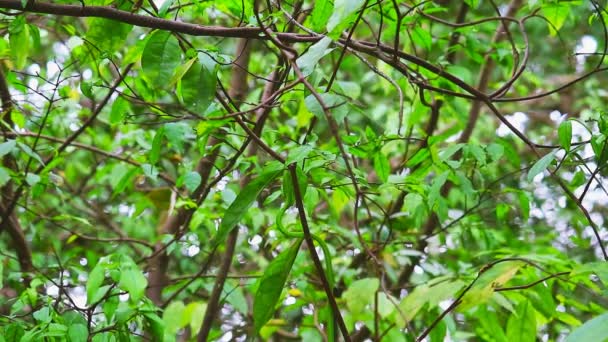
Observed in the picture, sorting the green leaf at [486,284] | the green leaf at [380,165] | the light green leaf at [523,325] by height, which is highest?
the green leaf at [380,165]

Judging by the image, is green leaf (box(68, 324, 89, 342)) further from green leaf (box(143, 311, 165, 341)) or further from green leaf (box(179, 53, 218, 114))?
green leaf (box(179, 53, 218, 114))

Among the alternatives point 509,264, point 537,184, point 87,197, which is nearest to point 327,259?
point 509,264

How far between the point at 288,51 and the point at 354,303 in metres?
0.70

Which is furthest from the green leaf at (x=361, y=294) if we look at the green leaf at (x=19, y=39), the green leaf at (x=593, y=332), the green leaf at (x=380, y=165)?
the green leaf at (x=593, y=332)

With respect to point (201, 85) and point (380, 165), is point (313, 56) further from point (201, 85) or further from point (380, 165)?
point (380, 165)

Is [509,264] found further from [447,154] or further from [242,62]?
[242,62]

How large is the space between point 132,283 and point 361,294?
20.8 inches

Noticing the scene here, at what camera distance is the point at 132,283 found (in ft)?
3.78

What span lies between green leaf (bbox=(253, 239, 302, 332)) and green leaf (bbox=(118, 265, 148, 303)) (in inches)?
11.9

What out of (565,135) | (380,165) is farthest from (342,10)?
(380,165)

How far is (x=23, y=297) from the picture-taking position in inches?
48.8

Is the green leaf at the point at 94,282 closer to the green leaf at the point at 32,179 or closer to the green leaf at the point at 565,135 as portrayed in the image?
the green leaf at the point at 32,179

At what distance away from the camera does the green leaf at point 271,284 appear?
2.97ft

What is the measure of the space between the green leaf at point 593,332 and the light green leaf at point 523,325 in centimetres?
67
